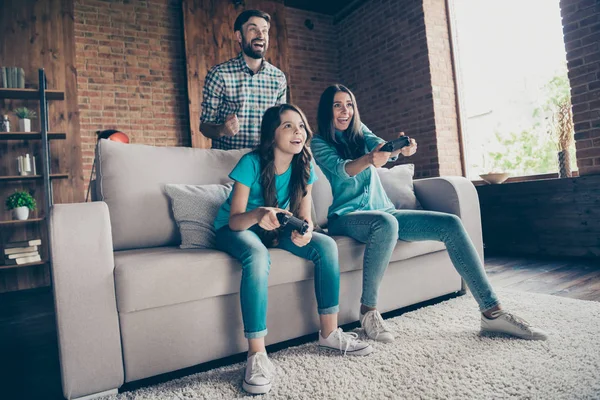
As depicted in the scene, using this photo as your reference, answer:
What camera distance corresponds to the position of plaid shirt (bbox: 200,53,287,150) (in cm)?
240

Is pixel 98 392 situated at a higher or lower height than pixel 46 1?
lower

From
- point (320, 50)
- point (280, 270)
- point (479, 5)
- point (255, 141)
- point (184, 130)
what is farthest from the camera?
point (320, 50)

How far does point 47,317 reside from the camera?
259 cm

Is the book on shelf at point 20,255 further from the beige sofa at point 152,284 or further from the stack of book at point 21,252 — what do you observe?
the beige sofa at point 152,284

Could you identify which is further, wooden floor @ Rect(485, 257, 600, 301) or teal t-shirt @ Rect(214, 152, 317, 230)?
wooden floor @ Rect(485, 257, 600, 301)

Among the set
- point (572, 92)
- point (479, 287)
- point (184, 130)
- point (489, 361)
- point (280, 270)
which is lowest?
point (489, 361)

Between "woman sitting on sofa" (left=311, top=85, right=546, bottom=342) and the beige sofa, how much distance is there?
0.12m

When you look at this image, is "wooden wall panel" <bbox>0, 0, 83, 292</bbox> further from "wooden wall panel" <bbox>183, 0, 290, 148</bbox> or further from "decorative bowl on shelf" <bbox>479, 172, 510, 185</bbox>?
"decorative bowl on shelf" <bbox>479, 172, 510, 185</bbox>

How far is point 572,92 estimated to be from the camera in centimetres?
306

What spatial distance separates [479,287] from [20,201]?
3.75 m

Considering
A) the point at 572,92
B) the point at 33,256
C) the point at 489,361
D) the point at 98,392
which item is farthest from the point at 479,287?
the point at 33,256

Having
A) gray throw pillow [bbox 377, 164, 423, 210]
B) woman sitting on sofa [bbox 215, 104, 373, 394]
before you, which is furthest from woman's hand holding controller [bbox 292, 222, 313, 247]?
gray throw pillow [bbox 377, 164, 423, 210]

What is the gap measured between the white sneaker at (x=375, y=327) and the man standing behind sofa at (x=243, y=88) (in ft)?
3.97

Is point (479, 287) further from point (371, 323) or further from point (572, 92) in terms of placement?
point (572, 92)
